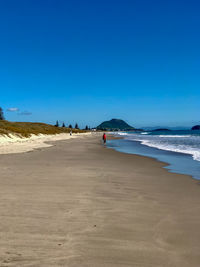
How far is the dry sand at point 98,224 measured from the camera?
3.46 meters

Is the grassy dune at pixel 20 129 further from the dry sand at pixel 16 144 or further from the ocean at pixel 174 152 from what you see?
the ocean at pixel 174 152

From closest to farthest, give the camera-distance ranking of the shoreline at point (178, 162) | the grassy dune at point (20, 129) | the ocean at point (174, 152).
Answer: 1. the shoreline at point (178, 162)
2. the ocean at point (174, 152)
3. the grassy dune at point (20, 129)

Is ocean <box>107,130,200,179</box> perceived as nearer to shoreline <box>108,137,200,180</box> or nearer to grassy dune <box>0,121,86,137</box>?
shoreline <box>108,137,200,180</box>

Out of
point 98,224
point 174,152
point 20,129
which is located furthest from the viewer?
point 20,129

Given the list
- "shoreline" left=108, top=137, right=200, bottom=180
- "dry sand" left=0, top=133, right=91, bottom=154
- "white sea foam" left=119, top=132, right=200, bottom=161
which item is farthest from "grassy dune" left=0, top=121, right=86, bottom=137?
"shoreline" left=108, top=137, right=200, bottom=180

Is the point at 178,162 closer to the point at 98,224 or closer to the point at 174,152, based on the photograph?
the point at 174,152

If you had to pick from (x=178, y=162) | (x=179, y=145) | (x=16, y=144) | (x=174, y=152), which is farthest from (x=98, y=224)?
(x=179, y=145)

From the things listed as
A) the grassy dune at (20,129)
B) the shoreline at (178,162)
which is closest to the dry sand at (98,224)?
the shoreline at (178,162)

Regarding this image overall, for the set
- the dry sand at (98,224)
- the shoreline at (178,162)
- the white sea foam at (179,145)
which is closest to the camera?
the dry sand at (98,224)

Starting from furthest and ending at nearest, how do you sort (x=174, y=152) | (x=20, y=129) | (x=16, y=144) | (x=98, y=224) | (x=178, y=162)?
(x=20, y=129)
(x=16, y=144)
(x=174, y=152)
(x=178, y=162)
(x=98, y=224)

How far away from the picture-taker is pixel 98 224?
4691 mm

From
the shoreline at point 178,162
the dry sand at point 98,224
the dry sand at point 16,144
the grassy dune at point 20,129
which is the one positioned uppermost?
the grassy dune at point 20,129

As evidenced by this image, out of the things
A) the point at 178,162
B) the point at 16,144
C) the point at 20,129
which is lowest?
the point at 178,162

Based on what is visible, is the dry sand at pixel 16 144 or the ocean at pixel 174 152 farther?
the dry sand at pixel 16 144
